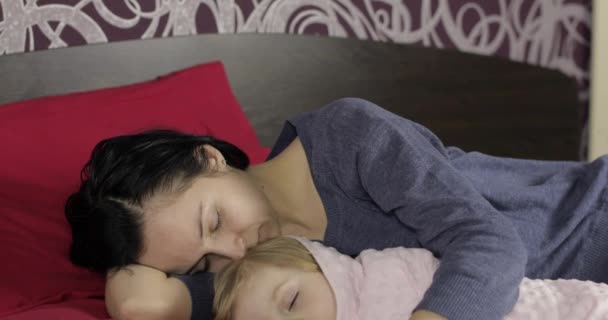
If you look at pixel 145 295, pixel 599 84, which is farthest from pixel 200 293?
pixel 599 84

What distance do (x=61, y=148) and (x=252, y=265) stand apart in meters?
0.62

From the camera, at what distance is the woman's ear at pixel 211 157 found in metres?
1.52

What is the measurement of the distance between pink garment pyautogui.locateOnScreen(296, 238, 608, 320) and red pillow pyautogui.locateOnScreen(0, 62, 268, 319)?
472 mm

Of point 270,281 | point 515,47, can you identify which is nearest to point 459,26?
point 515,47

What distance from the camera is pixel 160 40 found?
2.12m

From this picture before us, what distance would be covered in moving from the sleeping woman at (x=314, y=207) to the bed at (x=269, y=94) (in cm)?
11

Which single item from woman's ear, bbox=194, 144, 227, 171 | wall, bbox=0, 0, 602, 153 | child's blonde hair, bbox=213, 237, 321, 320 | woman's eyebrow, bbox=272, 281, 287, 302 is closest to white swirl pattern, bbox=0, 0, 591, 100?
wall, bbox=0, 0, 602, 153

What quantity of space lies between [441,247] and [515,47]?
1561mm

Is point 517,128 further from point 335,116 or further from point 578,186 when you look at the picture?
point 335,116

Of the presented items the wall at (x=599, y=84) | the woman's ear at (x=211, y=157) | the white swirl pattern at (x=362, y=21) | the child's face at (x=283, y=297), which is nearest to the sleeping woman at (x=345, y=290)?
the child's face at (x=283, y=297)

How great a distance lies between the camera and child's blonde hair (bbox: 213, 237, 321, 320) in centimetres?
133

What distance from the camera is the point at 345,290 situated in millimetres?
1346

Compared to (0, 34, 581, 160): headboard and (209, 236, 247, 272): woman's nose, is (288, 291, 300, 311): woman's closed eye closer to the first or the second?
(209, 236, 247, 272): woman's nose

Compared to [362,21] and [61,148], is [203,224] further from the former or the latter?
[362,21]
